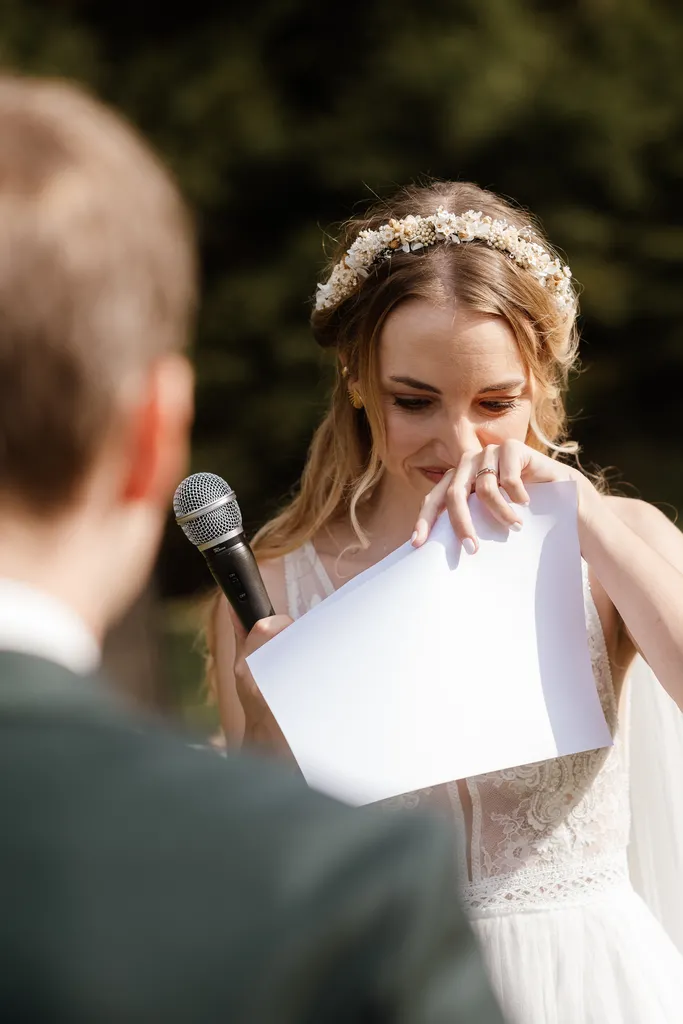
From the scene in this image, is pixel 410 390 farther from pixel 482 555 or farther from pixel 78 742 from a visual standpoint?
A: pixel 78 742

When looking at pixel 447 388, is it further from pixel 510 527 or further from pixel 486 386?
pixel 510 527

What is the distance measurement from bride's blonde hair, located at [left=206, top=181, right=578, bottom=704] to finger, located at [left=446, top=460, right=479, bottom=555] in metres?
0.49

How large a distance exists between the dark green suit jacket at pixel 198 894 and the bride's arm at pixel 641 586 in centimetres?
147

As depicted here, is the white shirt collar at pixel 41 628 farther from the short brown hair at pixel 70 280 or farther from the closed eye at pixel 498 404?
the closed eye at pixel 498 404

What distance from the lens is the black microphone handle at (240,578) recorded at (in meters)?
2.06

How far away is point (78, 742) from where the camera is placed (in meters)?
0.78

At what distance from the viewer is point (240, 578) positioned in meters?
2.08

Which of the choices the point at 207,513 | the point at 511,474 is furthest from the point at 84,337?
the point at 511,474

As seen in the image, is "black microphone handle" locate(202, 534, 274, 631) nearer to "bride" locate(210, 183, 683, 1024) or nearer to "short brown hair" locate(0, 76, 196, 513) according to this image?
"bride" locate(210, 183, 683, 1024)

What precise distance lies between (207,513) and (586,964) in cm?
126

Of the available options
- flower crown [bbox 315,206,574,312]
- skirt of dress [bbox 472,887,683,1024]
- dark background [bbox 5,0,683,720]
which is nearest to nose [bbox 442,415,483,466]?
flower crown [bbox 315,206,574,312]

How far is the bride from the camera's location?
228 centimetres

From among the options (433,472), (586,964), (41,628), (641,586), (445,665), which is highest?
(433,472)

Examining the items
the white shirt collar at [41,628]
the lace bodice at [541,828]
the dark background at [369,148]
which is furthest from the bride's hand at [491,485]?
the dark background at [369,148]
